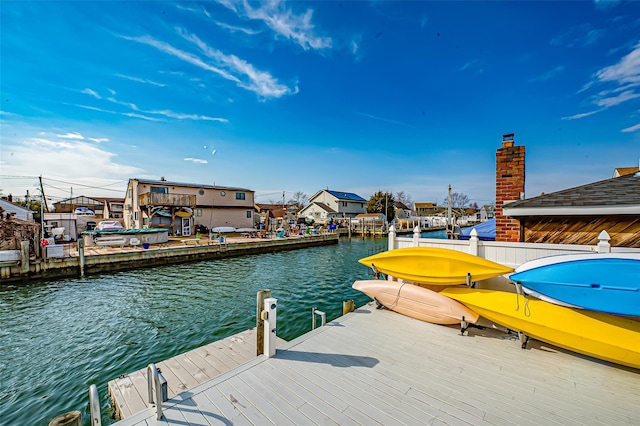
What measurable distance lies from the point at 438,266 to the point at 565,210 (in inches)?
102

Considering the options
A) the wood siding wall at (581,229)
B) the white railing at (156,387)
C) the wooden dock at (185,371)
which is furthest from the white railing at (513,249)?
the white railing at (156,387)

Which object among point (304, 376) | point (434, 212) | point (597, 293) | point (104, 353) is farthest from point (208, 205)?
point (434, 212)

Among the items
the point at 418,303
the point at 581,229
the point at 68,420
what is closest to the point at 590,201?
the point at 581,229

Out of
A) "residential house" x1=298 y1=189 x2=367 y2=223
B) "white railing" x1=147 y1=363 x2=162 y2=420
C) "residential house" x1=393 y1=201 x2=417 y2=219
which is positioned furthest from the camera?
"residential house" x1=393 y1=201 x2=417 y2=219

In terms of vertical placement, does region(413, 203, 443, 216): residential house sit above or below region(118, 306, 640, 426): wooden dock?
above

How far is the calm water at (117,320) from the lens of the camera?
15.8 ft

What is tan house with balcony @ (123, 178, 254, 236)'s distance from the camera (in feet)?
76.9

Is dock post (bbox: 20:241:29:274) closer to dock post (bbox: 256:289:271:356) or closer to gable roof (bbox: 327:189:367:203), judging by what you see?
dock post (bbox: 256:289:271:356)

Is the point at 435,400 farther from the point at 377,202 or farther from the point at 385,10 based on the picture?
the point at 377,202

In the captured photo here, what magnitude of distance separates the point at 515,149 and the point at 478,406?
574 cm

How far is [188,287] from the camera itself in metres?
11.3

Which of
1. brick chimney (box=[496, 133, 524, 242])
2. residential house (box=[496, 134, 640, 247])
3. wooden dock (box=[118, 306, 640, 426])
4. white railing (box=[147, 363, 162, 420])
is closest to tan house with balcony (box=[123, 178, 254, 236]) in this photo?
white railing (box=[147, 363, 162, 420])

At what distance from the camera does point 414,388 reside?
10.5 ft

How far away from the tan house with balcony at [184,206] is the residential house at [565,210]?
81.8 feet
